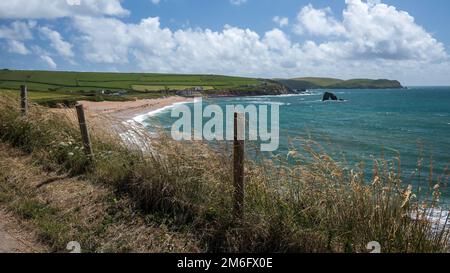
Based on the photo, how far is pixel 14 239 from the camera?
4746 millimetres

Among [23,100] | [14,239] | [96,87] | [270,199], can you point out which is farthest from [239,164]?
[96,87]

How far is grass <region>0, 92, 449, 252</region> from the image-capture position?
4262mm

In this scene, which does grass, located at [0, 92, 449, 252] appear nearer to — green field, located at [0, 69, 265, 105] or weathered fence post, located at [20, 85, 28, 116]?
weathered fence post, located at [20, 85, 28, 116]

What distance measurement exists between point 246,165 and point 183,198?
3.40ft

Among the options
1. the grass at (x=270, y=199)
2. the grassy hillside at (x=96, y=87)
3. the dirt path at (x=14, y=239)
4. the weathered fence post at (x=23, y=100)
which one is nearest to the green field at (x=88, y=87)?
the grassy hillside at (x=96, y=87)

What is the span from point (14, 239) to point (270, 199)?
3237mm

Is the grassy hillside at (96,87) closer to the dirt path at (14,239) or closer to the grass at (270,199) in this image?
the grass at (270,199)

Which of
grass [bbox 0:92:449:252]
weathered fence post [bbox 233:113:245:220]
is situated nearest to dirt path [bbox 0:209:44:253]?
grass [bbox 0:92:449:252]

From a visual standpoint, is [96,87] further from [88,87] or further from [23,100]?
[23,100]

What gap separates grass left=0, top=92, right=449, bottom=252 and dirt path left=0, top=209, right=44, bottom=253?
1.46m

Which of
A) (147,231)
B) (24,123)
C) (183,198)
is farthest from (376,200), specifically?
(24,123)

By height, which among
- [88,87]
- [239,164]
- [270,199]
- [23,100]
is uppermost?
[88,87]
